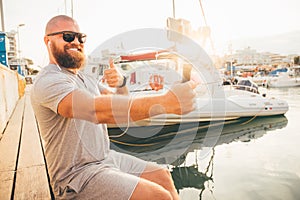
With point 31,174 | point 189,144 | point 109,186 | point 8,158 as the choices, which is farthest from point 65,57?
point 189,144

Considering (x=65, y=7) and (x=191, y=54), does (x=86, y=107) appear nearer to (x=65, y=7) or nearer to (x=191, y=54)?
(x=191, y=54)

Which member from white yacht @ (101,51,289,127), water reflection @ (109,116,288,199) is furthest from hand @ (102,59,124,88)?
white yacht @ (101,51,289,127)

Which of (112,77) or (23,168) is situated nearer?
(112,77)

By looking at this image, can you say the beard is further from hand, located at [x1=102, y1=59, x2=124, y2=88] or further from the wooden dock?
the wooden dock

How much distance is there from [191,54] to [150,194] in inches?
38.1

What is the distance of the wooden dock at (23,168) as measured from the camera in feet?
7.04

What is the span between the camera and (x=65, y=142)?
1.74m

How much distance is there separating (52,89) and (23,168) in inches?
61.2

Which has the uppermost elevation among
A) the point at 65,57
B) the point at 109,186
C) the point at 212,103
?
the point at 65,57

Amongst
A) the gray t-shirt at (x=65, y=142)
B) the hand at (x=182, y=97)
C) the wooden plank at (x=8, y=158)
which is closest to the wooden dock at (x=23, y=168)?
the wooden plank at (x=8, y=158)

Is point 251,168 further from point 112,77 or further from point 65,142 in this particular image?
point 65,142

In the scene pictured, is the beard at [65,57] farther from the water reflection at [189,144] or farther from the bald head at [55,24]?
the water reflection at [189,144]

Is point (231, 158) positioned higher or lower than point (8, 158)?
lower

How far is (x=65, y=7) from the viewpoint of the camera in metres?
9.87
